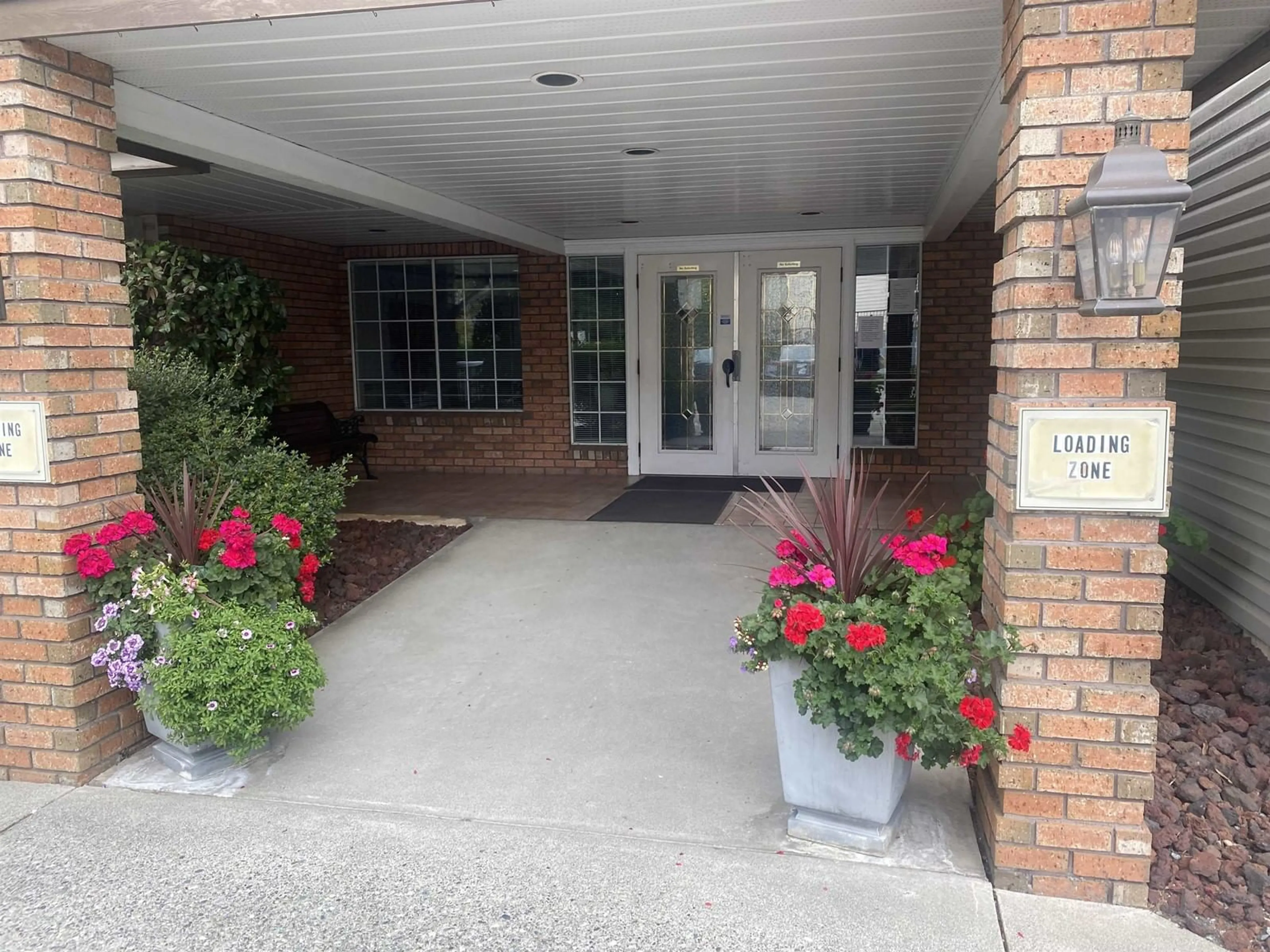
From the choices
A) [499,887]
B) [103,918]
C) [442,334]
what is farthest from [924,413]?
[103,918]

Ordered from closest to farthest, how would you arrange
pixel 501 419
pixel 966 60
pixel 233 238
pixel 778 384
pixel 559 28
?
1. pixel 559 28
2. pixel 966 60
3. pixel 233 238
4. pixel 778 384
5. pixel 501 419

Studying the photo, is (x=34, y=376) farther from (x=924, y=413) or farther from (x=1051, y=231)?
(x=924, y=413)

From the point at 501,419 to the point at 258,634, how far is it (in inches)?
259

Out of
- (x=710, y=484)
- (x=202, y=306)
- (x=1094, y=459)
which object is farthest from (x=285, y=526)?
(x=710, y=484)

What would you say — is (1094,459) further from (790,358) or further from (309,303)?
(309,303)

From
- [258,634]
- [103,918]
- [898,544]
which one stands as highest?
[898,544]

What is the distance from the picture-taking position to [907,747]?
8.02 ft

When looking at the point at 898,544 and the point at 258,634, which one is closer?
the point at 898,544

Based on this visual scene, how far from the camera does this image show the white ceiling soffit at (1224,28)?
3.04 meters

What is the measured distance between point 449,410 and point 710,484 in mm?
3008

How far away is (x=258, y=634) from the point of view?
3086 mm

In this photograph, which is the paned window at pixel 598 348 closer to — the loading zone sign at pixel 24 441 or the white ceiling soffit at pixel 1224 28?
the white ceiling soffit at pixel 1224 28

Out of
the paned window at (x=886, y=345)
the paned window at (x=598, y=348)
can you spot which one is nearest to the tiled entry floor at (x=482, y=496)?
the paned window at (x=598, y=348)

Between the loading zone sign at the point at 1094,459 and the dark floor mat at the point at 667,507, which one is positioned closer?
the loading zone sign at the point at 1094,459
